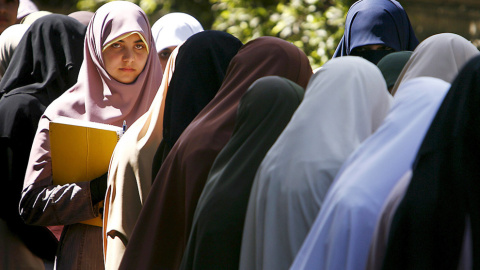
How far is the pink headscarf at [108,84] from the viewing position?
13.0 feet

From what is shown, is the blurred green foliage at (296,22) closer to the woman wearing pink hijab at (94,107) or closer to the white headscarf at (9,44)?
the white headscarf at (9,44)

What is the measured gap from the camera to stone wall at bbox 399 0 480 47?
8.84m

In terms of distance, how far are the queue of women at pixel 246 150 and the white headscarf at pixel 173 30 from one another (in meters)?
0.92

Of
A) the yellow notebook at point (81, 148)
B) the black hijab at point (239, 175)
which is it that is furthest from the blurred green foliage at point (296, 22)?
the black hijab at point (239, 175)

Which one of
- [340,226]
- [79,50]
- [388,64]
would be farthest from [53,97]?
[340,226]

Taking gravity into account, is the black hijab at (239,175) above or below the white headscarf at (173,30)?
above

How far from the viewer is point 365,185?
6.75ft

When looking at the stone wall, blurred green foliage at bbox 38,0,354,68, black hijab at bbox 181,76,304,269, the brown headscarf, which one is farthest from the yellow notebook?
the stone wall

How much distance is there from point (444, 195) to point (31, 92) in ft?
9.08

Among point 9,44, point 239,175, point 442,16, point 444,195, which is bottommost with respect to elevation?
point 442,16

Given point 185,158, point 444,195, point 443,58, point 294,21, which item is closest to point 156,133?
point 185,158

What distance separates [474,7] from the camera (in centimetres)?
891

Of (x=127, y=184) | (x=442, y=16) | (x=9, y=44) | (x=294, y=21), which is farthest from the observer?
(x=442, y=16)

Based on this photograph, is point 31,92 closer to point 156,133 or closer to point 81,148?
point 81,148
